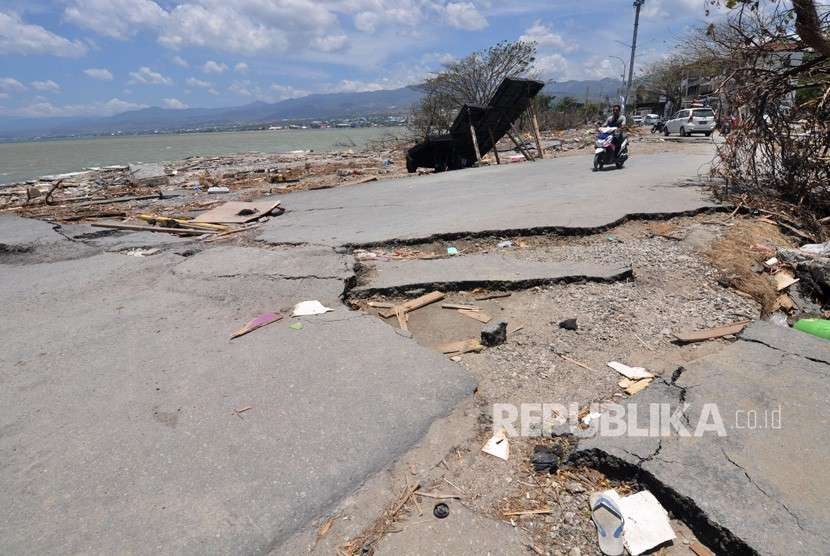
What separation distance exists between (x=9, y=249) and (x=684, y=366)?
8.02 metres

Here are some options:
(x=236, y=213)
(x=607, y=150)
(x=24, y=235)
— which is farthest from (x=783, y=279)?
(x=24, y=235)

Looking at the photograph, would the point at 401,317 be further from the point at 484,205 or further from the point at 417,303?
the point at 484,205

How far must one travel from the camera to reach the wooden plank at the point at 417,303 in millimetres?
3982

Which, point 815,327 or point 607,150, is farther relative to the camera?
point 607,150

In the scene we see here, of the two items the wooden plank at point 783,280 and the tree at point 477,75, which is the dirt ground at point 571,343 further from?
the tree at point 477,75

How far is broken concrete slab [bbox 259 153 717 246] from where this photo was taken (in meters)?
6.01

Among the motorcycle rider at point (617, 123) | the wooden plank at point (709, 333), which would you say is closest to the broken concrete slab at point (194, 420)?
the wooden plank at point (709, 333)

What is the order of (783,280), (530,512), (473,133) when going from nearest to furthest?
(530,512)
(783,280)
(473,133)

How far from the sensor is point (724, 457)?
210 cm

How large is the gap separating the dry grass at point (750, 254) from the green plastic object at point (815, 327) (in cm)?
31

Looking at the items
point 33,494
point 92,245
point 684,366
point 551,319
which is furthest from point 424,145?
point 33,494

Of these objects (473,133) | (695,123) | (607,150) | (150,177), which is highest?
(695,123)

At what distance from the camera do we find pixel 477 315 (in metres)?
3.85

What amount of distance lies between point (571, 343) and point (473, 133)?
1165 cm
